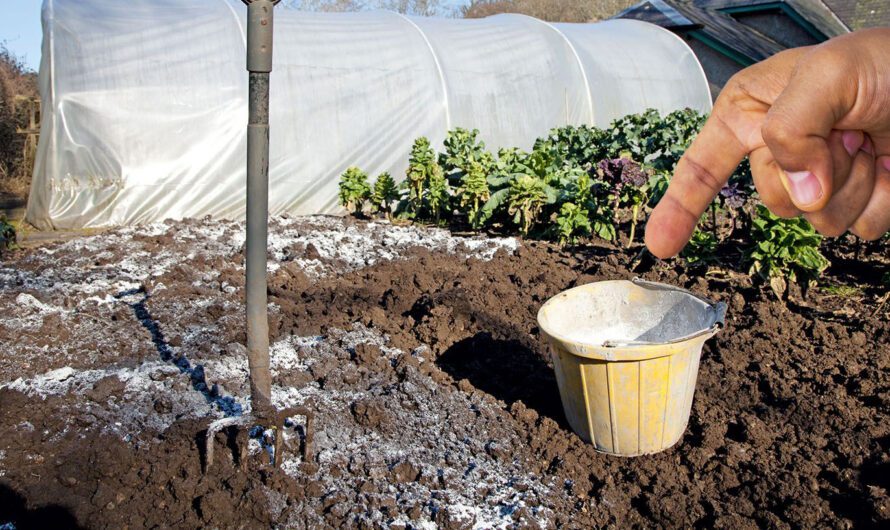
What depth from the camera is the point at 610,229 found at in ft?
24.0

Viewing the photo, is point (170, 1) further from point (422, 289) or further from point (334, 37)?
point (422, 289)

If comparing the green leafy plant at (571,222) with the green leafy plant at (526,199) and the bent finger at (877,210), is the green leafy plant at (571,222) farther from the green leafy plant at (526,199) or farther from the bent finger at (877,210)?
the bent finger at (877,210)

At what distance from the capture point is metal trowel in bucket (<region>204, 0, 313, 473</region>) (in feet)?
10.2

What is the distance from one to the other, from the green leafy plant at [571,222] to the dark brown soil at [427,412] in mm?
1140

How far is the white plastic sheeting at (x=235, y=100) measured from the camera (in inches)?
357

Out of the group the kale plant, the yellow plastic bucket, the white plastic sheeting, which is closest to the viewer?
the yellow plastic bucket

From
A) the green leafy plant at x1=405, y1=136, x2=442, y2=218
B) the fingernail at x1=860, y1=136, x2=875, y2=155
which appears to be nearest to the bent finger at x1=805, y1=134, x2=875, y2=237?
the fingernail at x1=860, y1=136, x2=875, y2=155

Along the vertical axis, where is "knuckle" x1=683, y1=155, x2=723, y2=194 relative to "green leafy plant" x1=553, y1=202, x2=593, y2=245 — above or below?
above

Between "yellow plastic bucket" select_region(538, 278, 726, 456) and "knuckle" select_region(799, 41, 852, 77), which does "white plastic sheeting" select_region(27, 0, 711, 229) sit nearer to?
"yellow plastic bucket" select_region(538, 278, 726, 456)

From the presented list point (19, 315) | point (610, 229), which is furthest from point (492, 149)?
point (19, 315)

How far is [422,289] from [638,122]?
19.3 feet

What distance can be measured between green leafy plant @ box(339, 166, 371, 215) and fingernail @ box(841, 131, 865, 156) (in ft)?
29.0

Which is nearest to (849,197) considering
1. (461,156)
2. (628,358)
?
(628,358)

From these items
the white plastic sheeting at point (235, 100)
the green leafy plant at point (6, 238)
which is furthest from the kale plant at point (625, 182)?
the green leafy plant at point (6, 238)
